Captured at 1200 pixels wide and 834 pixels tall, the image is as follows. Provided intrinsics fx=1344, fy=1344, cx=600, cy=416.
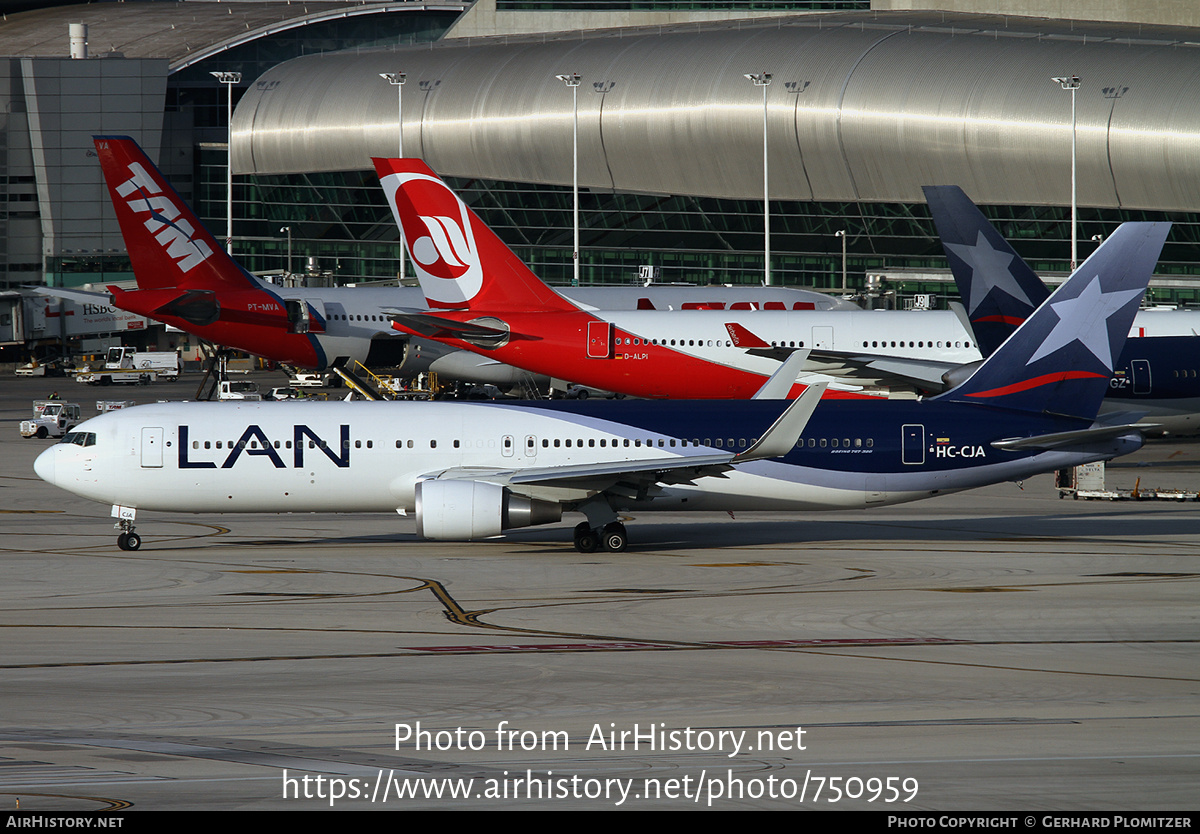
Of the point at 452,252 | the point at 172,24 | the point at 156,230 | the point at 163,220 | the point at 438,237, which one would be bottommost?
the point at 452,252

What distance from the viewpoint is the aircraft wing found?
94.0ft

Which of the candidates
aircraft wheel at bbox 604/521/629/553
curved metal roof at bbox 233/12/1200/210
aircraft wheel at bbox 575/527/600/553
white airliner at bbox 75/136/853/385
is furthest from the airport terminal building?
aircraft wheel at bbox 575/527/600/553

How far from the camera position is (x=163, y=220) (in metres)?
56.5

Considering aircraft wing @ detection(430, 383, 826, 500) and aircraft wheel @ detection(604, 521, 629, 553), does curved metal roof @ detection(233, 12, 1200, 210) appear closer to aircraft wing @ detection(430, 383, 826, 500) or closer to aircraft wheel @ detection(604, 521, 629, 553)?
aircraft wing @ detection(430, 383, 826, 500)

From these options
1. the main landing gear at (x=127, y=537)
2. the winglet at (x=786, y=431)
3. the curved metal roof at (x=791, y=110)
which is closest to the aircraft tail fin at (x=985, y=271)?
the winglet at (x=786, y=431)

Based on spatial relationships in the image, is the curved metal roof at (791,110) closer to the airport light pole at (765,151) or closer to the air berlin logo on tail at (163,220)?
the airport light pole at (765,151)

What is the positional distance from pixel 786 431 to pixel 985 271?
15274 millimetres

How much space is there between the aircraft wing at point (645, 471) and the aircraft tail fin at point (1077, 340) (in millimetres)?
5904

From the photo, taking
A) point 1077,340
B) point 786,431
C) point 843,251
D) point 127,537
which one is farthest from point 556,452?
point 843,251

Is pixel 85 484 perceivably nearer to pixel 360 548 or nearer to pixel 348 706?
pixel 360 548

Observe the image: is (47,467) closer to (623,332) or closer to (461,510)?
(461,510)

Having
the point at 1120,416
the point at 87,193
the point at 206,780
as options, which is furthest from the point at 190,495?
the point at 87,193

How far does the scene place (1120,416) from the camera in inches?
1312

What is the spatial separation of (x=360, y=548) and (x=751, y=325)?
2253 cm
